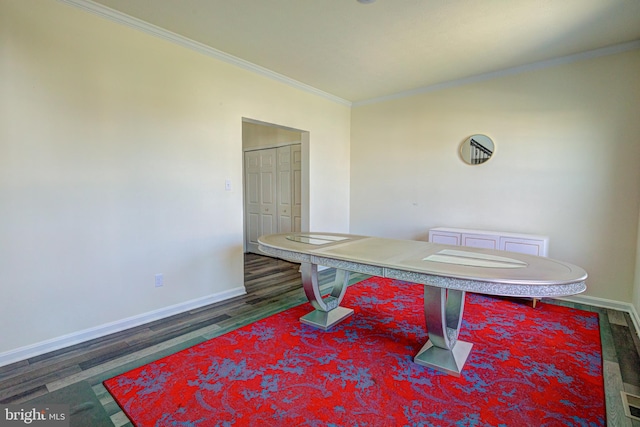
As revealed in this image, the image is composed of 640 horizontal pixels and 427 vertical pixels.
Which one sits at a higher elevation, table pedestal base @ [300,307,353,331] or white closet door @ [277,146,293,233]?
white closet door @ [277,146,293,233]

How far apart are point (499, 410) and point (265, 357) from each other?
1.49 meters

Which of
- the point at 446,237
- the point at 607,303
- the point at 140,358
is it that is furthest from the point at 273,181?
the point at 607,303

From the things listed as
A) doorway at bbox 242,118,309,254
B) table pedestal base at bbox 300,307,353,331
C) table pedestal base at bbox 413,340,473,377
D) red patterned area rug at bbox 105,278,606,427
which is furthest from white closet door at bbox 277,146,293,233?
table pedestal base at bbox 413,340,473,377

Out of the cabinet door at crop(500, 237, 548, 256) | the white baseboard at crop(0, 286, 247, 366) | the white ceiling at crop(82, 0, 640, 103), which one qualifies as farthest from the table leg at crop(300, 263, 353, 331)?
the white ceiling at crop(82, 0, 640, 103)

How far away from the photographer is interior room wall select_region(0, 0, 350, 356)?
7.20 ft

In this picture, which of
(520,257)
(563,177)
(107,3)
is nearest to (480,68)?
(563,177)

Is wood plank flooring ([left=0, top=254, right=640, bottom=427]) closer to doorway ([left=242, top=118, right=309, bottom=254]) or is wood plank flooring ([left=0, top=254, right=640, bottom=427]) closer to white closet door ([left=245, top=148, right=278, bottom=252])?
doorway ([left=242, top=118, right=309, bottom=254])

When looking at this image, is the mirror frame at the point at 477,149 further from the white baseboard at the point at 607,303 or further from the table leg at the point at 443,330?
the table leg at the point at 443,330

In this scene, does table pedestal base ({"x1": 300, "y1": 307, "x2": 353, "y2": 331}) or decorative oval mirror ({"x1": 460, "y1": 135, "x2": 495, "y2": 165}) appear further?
decorative oval mirror ({"x1": 460, "y1": 135, "x2": 495, "y2": 165})

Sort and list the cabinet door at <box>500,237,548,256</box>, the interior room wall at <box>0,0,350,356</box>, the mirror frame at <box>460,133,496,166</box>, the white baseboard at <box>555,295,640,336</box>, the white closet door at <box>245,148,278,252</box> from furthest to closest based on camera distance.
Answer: the white closet door at <box>245,148,278,252</box> < the mirror frame at <box>460,133,496,166</box> < the cabinet door at <box>500,237,548,256</box> < the white baseboard at <box>555,295,640,336</box> < the interior room wall at <box>0,0,350,356</box>

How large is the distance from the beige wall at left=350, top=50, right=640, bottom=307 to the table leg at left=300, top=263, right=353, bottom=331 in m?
1.99

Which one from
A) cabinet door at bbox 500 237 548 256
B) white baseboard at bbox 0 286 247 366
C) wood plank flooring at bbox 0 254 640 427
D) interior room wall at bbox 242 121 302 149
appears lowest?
wood plank flooring at bbox 0 254 640 427

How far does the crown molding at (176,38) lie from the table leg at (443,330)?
3000mm

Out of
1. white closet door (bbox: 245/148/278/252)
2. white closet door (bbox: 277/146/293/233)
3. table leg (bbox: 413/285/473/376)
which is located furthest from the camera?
white closet door (bbox: 245/148/278/252)
